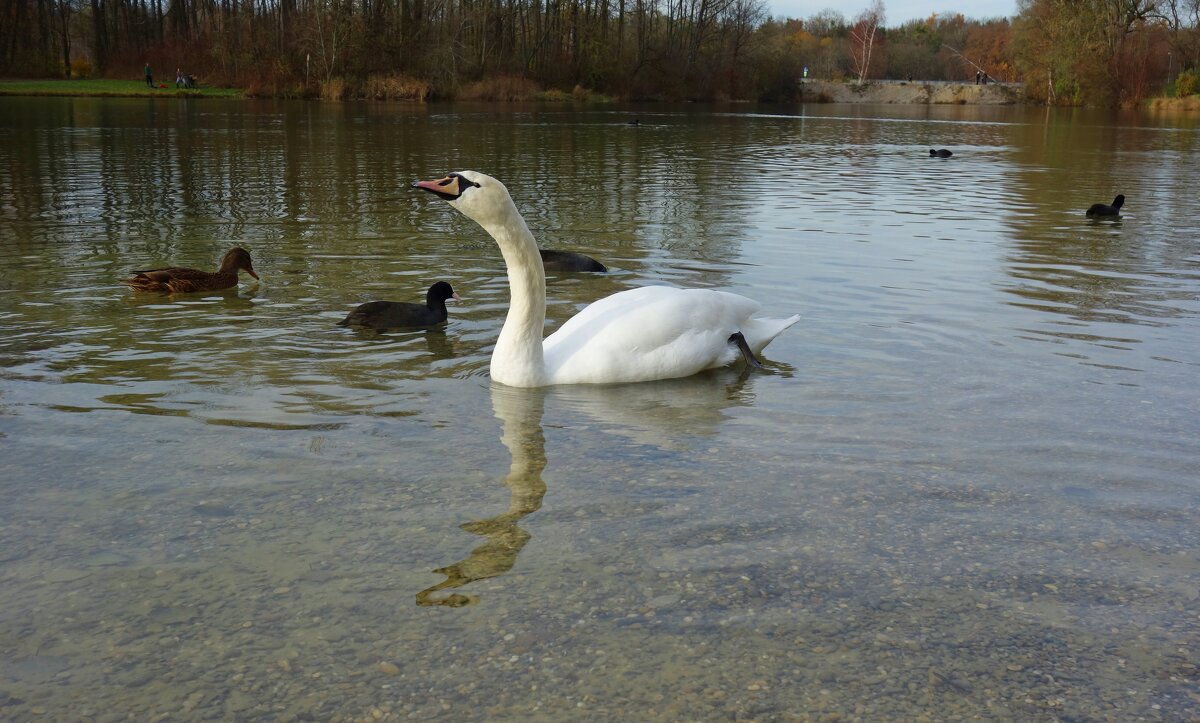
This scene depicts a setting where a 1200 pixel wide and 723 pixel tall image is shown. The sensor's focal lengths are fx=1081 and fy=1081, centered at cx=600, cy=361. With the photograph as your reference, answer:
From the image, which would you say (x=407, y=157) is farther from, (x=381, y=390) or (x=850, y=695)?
(x=850, y=695)

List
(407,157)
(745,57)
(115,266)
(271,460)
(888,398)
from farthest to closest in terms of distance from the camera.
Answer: (745,57)
(407,157)
(115,266)
(888,398)
(271,460)

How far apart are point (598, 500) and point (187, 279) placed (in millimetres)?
5554

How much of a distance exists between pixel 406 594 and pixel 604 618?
0.67 m

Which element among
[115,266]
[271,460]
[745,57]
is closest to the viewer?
[271,460]

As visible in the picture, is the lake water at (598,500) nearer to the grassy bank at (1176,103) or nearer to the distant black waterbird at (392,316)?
the distant black waterbird at (392,316)

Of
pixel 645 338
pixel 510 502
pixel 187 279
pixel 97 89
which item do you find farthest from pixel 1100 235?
pixel 97 89

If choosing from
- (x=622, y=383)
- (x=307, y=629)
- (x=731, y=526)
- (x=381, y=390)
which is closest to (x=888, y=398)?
(x=622, y=383)

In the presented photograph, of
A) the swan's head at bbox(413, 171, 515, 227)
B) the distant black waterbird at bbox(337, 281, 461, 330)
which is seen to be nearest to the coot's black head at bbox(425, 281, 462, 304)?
the distant black waterbird at bbox(337, 281, 461, 330)

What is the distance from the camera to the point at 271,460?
193 inches

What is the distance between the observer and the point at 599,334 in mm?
6266

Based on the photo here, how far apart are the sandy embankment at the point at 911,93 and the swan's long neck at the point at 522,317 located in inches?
3345

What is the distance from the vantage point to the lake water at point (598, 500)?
3.12 metres

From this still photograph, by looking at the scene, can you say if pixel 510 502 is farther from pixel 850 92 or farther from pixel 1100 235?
pixel 850 92

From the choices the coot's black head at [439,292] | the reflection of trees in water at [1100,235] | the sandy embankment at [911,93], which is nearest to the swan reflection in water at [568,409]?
the coot's black head at [439,292]
